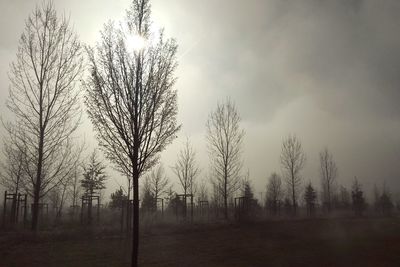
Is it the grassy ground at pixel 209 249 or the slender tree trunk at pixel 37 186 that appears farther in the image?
the slender tree trunk at pixel 37 186

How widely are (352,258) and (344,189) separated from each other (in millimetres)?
55518

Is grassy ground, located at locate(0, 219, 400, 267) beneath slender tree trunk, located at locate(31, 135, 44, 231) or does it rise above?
beneath

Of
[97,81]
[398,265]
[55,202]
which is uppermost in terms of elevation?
[97,81]

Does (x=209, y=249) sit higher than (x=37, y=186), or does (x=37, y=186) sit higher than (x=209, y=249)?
(x=37, y=186)

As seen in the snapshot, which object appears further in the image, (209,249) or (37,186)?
(37,186)

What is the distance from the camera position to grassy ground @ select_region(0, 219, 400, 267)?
Result: 12.4m

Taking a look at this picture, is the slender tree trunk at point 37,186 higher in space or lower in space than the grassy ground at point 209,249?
higher

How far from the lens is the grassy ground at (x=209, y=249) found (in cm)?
1244

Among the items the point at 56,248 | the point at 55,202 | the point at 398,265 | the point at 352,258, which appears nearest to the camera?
the point at 398,265

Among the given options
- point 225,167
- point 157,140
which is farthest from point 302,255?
point 225,167

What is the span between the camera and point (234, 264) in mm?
12227

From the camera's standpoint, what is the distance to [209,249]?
49.0 feet

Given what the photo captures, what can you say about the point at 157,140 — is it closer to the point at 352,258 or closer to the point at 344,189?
Answer: the point at 352,258

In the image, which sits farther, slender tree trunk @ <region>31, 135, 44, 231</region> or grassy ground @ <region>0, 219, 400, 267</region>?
slender tree trunk @ <region>31, 135, 44, 231</region>
